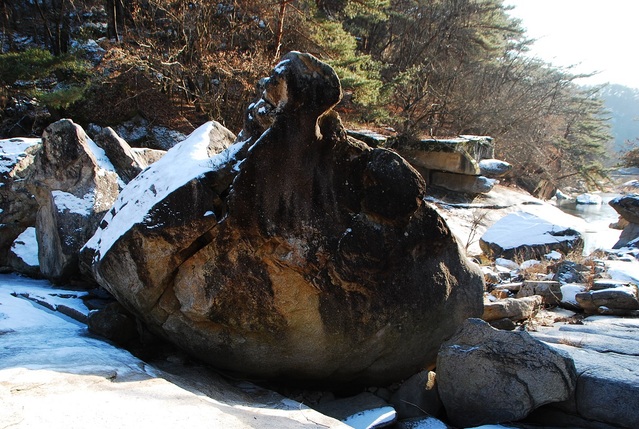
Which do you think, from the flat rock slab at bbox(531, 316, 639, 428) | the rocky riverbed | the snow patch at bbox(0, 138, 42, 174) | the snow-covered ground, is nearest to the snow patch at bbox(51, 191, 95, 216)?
the rocky riverbed

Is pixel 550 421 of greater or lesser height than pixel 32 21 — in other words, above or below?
below

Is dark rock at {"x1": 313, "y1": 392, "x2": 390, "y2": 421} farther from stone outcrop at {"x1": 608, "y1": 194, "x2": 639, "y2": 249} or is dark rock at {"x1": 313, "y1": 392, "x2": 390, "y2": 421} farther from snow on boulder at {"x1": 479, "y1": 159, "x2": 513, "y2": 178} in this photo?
snow on boulder at {"x1": 479, "y1": 159, "x2": 513, "y2": 178}

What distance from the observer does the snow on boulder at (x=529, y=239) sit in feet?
30.7

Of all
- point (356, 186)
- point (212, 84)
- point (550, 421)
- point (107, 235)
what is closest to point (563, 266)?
point (550, 421)

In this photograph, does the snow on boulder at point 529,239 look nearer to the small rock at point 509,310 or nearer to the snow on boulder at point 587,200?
the small rock at point 509,310

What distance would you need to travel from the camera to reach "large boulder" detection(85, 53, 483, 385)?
12.8ft

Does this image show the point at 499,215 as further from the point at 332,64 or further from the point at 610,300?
the point at 610,300

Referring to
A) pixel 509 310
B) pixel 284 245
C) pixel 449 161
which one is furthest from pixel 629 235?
pixel 284 245

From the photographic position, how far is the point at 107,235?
4227 mm

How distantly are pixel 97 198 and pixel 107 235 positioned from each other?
2.06 m

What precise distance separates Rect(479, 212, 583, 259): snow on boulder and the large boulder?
228 inches

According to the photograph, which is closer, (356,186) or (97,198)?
(356,186)

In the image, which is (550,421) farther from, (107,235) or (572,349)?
(107,235)

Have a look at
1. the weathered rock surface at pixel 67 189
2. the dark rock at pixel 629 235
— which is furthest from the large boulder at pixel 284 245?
the dark rock at pixel 629 235
